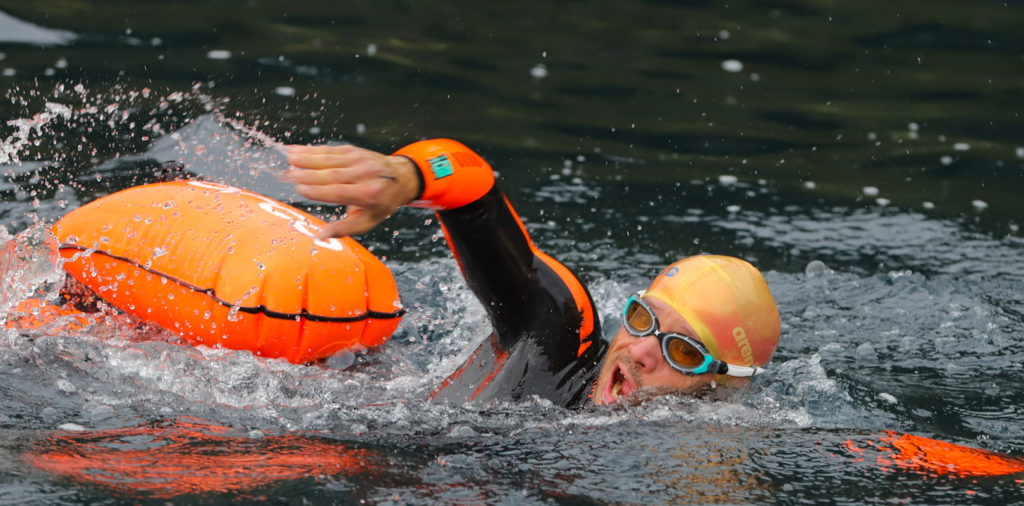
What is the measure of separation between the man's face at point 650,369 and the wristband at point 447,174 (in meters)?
0.80

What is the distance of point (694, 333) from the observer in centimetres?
374

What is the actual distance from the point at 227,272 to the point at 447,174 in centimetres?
129

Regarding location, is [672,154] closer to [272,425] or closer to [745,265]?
[745,265]

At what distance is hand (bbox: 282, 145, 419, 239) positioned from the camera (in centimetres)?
286

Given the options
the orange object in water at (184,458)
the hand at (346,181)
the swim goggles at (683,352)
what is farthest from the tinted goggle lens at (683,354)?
the hand at (346,181)

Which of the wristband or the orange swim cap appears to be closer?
the wristband

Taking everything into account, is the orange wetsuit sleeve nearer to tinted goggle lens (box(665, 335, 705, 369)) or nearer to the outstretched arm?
the outstretched arm

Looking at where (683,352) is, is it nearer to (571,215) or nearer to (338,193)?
(338,193)

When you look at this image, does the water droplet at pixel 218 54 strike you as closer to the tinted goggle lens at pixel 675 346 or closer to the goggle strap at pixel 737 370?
the tinted goggle lens at pixel 675 346

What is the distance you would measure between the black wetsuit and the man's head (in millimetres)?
115

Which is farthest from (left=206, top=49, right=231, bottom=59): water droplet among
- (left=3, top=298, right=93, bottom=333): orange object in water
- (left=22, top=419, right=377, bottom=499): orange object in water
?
(left=22, top=419, right=377, bottom=499): orange object in water

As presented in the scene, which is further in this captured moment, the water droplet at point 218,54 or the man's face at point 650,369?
the water droplet at point 218,54

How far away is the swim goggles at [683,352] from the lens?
12.2ft

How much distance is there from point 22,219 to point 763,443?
4160mm
